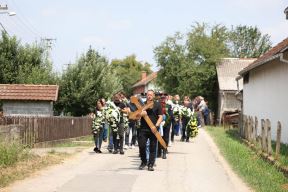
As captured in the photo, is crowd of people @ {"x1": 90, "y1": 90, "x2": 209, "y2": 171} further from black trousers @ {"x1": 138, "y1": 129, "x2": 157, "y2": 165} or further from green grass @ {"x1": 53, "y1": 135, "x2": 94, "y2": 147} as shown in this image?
green grass @ {"x1": 53, "y1": 135, "x2": 94, "y2": 147}

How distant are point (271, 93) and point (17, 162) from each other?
44.3ft

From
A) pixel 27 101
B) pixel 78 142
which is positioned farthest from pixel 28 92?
pixel 78 142

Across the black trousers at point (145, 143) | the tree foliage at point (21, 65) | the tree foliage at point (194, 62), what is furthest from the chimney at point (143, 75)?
the black trousers at point (145, 143)

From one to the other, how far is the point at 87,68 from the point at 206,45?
768 inches

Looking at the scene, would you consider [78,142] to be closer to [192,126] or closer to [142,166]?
[192,126]

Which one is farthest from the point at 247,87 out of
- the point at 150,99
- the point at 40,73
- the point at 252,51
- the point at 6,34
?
the point at 252,51

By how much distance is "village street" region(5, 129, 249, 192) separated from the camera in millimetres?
10875

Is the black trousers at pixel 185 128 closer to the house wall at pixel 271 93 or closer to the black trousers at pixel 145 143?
the house wall at pixel 271 93

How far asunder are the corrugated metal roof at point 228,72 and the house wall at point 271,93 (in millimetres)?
19892

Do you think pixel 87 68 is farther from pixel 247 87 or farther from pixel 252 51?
pixel 252 51

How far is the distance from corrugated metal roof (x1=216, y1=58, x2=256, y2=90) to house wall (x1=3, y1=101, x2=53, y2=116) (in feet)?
83.2

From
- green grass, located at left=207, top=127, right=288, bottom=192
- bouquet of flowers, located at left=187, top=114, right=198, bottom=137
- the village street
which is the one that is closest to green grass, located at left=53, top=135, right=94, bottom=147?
bouquet of flowers, located at left=187, top=114, right=198, bottom=137

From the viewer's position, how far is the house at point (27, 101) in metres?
27.5

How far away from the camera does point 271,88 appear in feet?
79.8
